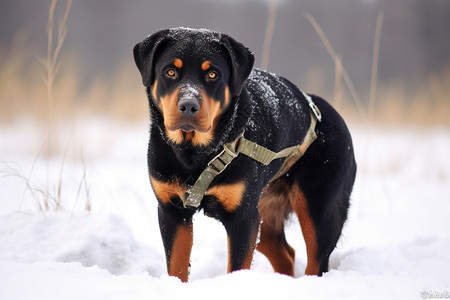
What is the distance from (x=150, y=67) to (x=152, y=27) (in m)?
13.9

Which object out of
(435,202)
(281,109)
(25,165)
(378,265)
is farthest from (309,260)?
(25,165)

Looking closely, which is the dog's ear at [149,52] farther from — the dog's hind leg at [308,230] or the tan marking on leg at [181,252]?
the dog's hind leg at [308,230]

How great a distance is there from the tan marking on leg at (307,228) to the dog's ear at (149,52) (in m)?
1.25

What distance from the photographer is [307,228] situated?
9.18ft

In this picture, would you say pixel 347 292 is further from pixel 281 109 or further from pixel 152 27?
pixel 152 27

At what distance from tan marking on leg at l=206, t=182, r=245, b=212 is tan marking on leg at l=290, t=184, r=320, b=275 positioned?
75 cm

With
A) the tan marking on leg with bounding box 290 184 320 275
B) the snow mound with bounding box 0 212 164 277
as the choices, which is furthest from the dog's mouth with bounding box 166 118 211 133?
the snow mound with bounding box 0 212 164 277

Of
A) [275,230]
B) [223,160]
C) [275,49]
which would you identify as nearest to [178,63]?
[223,160]

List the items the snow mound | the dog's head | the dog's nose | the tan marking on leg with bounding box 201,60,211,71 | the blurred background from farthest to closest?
1. the blurred background
2. the snow mound
3. the tan marking on leg with bounding box 201,60,211,71
4. the dog's head
5. the dog's nose

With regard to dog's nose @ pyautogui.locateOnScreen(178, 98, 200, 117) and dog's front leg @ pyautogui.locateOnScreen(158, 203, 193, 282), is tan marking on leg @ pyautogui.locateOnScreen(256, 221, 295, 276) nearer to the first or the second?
dog's front leg @ pyautogui.locateOnScreen(158, 203, 193, 282)

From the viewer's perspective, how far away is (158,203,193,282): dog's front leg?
2.36 meters

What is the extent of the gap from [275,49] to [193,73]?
13755mm

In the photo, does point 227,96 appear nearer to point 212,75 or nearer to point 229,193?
point 212,75

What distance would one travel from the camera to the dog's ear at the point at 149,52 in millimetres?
2252
